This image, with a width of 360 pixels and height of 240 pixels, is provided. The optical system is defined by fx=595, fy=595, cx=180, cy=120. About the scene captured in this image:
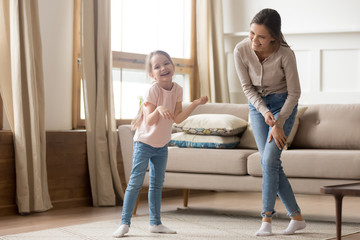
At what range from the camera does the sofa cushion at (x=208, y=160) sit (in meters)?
3.41

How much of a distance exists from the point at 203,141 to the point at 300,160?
674mm

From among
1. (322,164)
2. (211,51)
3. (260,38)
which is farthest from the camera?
(211,51)

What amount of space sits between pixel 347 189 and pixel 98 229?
1.34m

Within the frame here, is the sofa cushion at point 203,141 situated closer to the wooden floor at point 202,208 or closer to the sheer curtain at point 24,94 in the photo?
the wooden floor at point 202,208

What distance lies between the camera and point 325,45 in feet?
16.7

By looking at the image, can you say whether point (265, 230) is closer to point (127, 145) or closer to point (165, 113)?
point (165, 113)

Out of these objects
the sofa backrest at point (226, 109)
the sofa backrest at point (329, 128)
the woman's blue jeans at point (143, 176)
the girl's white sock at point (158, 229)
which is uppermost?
the sofa backrest at point (226, 109)

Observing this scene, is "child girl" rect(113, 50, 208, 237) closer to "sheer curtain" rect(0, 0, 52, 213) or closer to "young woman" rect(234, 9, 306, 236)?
"young woman" rect(234, 9, 306, 236)

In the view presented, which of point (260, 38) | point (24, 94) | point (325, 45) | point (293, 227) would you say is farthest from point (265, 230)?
point (325, 45)

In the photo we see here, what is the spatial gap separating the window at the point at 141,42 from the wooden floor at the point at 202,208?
0.79 m

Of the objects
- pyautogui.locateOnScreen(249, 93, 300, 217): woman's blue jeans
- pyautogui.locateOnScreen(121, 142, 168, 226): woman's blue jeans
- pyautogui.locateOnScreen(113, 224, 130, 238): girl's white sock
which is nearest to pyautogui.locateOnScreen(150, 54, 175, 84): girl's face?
pyautogui.locateOnScreen(121, 142, 168, 226): woman's blue jeans

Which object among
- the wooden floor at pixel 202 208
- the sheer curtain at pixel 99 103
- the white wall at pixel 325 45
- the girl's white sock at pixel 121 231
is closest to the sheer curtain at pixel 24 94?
the wooden floor at pixel 202 208

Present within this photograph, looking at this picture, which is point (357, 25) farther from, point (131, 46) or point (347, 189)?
point (347, 189)

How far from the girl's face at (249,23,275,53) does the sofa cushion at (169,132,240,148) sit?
3.18ft
